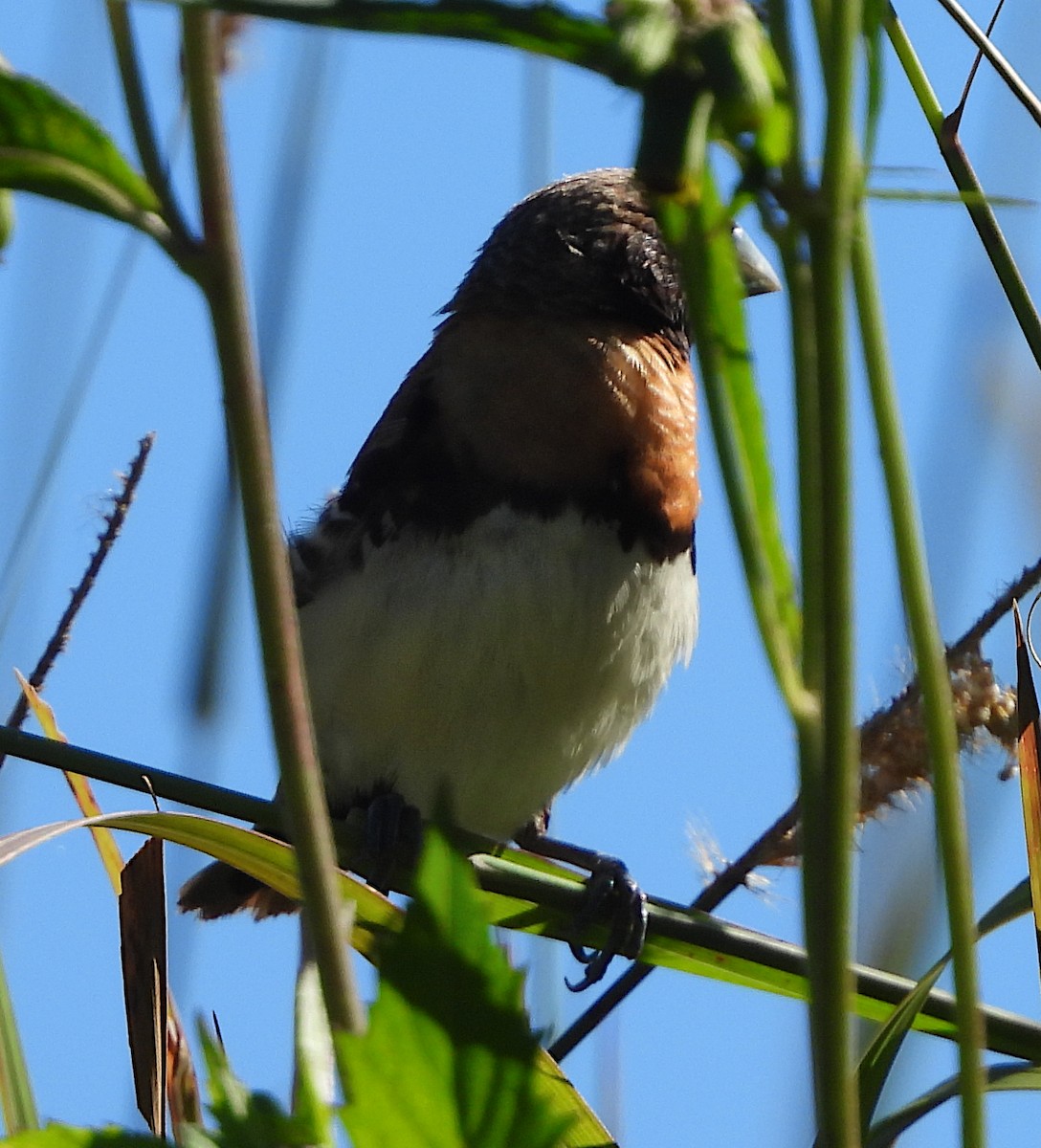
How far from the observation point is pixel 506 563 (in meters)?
2.34

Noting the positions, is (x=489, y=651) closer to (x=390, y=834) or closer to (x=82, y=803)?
(x=390, y=834)

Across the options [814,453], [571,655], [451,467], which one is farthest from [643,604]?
[814,453]

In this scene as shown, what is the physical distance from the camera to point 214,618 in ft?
3.03

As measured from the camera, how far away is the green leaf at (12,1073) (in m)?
1.05

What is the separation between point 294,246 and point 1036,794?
2.07ft

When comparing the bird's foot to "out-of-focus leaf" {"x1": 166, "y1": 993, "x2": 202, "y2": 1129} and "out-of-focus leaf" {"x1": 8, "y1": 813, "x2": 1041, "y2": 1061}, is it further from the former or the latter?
→ "out-of-focus leaf" {"x1": 166, "y1": 993, "x2": 202, "y2": 1129}

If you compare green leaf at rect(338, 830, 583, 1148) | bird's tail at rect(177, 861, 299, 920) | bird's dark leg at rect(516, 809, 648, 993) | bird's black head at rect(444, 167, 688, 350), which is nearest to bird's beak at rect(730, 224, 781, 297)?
bird's black head at rect(444, 167, 688, 350)

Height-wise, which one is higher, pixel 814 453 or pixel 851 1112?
pixel 814 453

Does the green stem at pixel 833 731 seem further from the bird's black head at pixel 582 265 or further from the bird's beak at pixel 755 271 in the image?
the bird's beak at pixel 755 271

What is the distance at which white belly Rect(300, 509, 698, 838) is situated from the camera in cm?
235

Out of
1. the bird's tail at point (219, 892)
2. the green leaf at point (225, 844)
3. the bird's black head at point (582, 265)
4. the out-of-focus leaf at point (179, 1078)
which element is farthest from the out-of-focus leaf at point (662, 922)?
the bird's black head at point (582, 265)

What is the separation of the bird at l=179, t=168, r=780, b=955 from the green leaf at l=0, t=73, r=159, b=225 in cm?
180

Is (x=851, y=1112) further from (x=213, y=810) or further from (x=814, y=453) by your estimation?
(x=213, y=810)

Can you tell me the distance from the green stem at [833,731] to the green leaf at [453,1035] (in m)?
0.09
